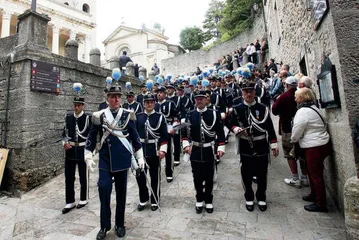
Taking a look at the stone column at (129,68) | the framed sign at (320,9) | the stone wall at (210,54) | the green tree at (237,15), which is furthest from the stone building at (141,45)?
the framed sign at (320,9)

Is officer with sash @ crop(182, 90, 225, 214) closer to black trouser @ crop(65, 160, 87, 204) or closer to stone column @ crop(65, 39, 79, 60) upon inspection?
black trouser @ crop(65, 160, 87, 204)

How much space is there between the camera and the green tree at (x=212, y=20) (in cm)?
3741

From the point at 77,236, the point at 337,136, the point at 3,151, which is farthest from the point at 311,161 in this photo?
the point at 3,151

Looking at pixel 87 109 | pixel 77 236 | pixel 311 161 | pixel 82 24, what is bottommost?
pixel 77 236

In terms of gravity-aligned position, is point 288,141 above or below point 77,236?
above

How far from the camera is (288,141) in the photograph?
4.34m

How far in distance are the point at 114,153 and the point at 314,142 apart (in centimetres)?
299

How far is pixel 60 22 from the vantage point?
2764 centimetres

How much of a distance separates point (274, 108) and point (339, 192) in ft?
5.62

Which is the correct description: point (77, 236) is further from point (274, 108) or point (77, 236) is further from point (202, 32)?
point (202, 32)

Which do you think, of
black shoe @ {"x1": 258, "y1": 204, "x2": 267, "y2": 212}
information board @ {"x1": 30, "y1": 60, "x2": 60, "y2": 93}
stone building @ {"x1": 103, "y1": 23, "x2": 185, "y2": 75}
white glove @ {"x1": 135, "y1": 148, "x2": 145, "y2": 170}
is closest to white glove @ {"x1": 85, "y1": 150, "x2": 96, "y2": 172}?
white glove @ {"x1": 135, "y1": 148, "x2": 145, "y2": 170}

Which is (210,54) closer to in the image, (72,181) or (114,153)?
(72,181)

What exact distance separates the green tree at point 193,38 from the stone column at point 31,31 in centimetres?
3670

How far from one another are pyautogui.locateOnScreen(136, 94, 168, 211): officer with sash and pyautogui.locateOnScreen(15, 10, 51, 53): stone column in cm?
377
